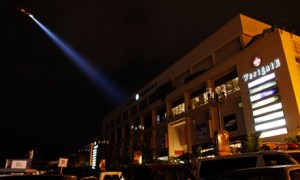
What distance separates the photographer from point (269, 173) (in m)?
3.94

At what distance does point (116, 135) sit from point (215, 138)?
53794mm

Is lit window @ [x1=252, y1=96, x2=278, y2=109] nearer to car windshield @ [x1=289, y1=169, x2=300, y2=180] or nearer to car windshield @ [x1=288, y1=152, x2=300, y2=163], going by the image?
car windshield @ [x1=288, y1=152, x2=300, y2=163]

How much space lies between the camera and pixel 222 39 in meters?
33.3

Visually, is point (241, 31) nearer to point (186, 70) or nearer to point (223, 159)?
point (186, 70)

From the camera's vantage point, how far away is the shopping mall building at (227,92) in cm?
2297

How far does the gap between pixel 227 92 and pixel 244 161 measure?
24.9 meters

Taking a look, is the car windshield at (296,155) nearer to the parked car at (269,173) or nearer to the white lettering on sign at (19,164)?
the parked car at (269,173)

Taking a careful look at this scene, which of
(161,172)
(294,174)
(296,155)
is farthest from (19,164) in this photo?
(294,174)

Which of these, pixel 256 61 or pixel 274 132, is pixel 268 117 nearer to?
pixel 274 132

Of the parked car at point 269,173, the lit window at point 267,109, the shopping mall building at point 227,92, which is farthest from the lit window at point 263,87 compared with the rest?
the parked car at point 269,173

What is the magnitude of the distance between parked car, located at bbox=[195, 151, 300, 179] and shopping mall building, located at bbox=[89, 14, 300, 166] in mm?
10651

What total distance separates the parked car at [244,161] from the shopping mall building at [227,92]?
34.9 ft

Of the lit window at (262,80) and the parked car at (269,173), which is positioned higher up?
the lit window at (262,80)

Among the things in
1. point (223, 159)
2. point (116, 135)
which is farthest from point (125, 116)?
point (223, 159)
